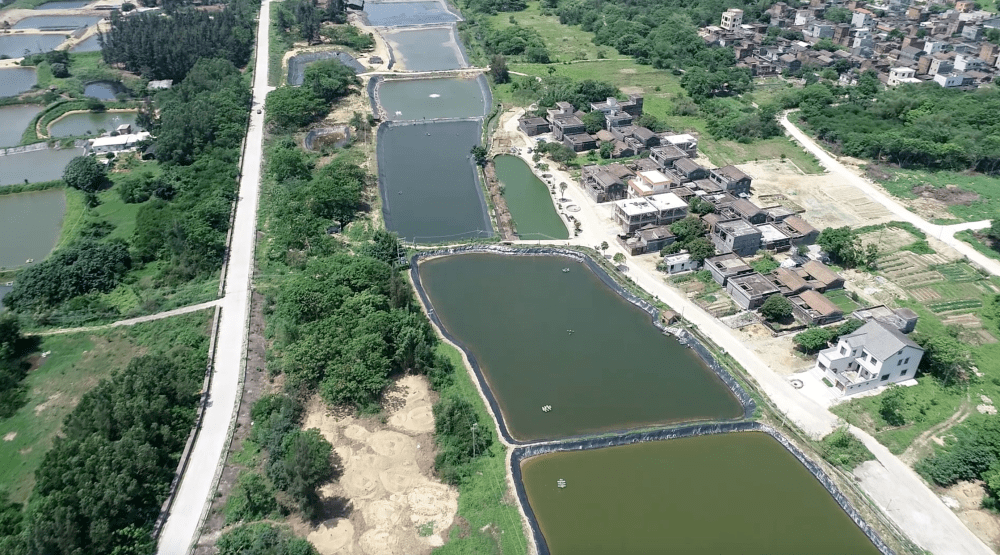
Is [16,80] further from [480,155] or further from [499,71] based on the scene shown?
[480,155]

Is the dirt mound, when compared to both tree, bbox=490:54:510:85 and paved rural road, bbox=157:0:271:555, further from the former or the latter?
paved rural road, bbox=157:0:271:555

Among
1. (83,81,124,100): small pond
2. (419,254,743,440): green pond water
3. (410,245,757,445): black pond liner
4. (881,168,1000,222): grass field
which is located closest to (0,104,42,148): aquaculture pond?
(83,81,124,100): small pond

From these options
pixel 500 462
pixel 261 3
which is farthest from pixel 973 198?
pixel 261 3

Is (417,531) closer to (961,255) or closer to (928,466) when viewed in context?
(928,466)

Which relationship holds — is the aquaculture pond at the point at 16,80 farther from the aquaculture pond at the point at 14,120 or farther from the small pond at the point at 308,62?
the small pond at the point at 308,62

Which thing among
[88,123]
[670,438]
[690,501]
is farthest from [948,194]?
[88,123]

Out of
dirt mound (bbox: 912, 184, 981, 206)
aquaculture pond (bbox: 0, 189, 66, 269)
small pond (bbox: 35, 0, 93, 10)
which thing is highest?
small pond (bbox: 35, 0, 93, 10)
